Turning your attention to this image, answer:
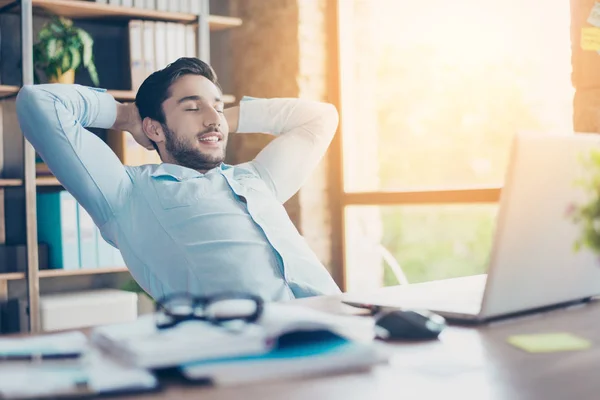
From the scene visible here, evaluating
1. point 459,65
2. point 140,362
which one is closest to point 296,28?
point 459,65

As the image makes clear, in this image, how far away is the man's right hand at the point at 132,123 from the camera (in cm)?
215

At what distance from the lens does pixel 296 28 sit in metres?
3.57

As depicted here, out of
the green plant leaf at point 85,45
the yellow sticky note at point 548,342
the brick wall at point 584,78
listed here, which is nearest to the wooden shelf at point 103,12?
the green plant leaf at point 85,45

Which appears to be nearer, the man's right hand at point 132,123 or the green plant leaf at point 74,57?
the man's right hand at point 132,123

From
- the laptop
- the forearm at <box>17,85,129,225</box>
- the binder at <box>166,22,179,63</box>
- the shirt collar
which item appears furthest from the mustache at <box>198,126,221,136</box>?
the binder at <box>166,22,179,63</box>

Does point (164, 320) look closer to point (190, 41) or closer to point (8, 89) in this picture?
point (8, 89)

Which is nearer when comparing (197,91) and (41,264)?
(197,91)

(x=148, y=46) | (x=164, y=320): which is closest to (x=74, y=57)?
(x=148, y=46)

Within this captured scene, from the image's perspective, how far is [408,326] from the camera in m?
0.97

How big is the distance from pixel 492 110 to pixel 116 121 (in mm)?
1647

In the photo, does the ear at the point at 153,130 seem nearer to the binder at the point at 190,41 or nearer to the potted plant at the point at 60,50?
the potted plant at the point at 60,50

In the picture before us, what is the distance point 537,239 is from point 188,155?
126cm

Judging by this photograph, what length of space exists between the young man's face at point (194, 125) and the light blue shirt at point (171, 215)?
74 mm

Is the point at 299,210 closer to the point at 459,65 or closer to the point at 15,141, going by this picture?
the point at 459,65
